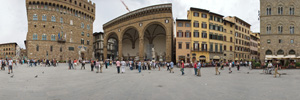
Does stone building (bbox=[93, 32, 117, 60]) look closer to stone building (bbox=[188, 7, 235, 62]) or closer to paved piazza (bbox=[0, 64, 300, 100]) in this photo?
stone building (bbox=[188, 7, 235, 62])

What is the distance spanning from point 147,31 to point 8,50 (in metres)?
85.0

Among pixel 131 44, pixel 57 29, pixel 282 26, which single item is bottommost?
pixel 131 44

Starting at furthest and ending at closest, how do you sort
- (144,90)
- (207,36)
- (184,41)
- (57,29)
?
1. (57,29)
2. (207,36)
3. (184,41)
4. (144,90)

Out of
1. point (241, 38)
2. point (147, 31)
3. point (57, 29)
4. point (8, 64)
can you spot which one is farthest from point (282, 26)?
point (57, 29)

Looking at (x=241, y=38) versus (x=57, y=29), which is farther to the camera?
(x=241, y=38)

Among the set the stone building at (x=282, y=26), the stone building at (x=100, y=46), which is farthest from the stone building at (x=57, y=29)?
the stone building at (x=282, y=26)

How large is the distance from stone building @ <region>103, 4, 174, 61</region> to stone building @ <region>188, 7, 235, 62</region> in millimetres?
5305

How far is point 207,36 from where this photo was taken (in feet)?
119

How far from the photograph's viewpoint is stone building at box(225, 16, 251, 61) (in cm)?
4378

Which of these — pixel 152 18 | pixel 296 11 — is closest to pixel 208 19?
pixel 152 18

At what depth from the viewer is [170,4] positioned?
34906 mm

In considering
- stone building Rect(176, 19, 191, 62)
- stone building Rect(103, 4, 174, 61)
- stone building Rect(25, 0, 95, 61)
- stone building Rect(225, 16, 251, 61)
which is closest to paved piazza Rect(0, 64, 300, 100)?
stone building Rect(103, 4, 174, 61)

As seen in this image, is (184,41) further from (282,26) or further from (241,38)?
(241,38)

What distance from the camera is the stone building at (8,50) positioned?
8238 cm
